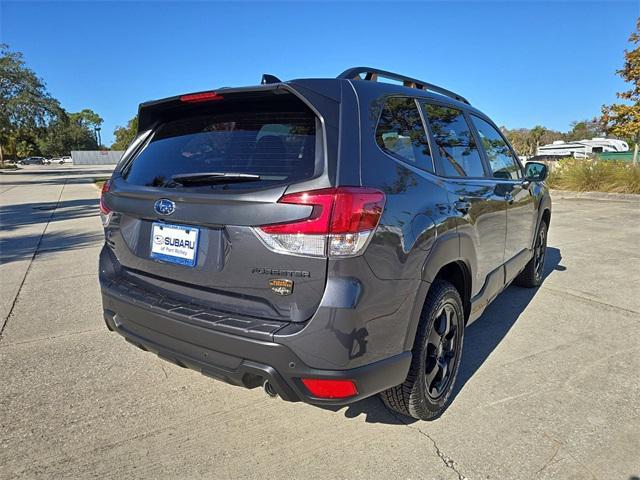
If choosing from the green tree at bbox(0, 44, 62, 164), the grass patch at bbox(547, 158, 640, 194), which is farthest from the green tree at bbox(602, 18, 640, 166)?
the green tree at bbox(0, 44, 62, 164)

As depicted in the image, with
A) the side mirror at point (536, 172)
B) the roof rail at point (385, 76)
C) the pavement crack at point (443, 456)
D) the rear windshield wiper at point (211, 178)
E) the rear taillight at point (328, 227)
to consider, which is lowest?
the pavement crack at point (443, 456)

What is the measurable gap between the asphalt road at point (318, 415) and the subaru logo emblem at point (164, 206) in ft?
4.00

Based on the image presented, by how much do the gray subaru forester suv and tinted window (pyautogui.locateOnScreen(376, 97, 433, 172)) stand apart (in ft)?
0.04

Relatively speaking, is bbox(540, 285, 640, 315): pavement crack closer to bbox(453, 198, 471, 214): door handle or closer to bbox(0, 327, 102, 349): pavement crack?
bbox(453, 198, 471, 214): door handle

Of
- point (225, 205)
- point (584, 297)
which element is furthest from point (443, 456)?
point (584, 297)

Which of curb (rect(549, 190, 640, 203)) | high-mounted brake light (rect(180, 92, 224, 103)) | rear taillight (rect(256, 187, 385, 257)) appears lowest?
curb (rect(549, 190, 640, 203))

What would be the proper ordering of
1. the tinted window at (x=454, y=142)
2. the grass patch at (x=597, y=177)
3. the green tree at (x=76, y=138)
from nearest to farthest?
the tinted window at (x=454, y=142) → the grass patch at (x=597, y=177) → the green tree at (x=76, y=138)

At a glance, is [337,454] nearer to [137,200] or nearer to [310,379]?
[310,379]

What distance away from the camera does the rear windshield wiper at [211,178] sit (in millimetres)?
1963

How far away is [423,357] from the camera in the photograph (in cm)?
222

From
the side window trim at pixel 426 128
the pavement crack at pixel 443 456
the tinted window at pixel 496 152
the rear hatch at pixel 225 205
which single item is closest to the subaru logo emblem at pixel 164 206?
the rear hatch at pixel 225 205

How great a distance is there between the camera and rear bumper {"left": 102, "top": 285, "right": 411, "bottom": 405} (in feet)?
5.86

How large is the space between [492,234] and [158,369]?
2.59 m

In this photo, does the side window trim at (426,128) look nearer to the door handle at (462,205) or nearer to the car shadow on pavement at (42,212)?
the door handle at (462,205)
